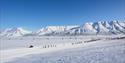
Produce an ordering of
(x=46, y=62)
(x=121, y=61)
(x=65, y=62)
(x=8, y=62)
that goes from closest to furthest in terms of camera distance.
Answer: (x=121, y=61) → (x=65, y=62) → (x=46, y=62) → (x=8, y=62)

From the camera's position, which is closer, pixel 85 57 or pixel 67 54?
pixel 85 57

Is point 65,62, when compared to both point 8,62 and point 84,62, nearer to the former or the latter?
point 84,62

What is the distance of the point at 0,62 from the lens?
17.3 meters

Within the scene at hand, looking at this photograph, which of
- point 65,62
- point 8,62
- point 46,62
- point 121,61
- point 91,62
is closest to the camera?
point 121,61

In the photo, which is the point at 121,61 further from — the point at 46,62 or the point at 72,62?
the point at 46,62

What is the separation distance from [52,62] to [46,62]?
583mm

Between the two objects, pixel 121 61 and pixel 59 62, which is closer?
pixel 121 61

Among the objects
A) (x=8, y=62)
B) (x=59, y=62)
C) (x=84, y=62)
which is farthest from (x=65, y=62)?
(x=8, y=62)

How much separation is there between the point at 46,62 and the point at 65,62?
5.94 ft

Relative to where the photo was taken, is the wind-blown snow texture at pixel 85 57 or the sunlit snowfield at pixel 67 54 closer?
the wind-blown snow texture at pixel 85 57

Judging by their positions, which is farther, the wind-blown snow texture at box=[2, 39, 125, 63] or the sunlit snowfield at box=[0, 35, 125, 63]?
the sunlit snowfield at box=[0, 35, 125, 63]

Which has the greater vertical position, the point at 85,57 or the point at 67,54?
the point at 85,57

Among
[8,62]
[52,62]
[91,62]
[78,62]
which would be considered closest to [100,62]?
[91,62]

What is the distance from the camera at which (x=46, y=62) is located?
1423 centimetres
